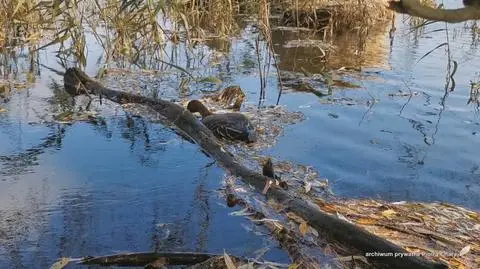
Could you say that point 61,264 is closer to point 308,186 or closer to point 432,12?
point 308,186

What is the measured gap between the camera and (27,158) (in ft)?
16.6

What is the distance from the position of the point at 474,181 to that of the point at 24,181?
3628mm

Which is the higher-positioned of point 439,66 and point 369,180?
point 439,66

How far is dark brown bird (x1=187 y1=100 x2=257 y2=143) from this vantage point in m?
5.77

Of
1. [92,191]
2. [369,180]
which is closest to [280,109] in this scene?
[369,180]

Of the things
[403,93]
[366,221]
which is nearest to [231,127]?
[366,221]

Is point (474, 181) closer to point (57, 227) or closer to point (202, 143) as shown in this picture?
point (202, 143)

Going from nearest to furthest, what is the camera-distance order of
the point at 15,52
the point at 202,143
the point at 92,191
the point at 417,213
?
the point at 417,213 → the point at 92,191 → the point at 202,143 → the point at 15,52

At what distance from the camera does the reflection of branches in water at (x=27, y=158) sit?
4781mm

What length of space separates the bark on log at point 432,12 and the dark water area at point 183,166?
2510 mm

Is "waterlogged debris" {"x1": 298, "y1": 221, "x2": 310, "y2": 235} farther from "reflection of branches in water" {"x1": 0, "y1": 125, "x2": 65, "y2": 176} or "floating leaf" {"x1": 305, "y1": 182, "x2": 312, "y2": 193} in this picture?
"reflection of branches in water" {"x1": 0, "y1": 125, "x2": 65, "y2": 176}

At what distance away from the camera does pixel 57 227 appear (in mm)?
3797

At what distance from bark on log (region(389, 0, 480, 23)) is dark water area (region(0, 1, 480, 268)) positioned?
251 centimetres

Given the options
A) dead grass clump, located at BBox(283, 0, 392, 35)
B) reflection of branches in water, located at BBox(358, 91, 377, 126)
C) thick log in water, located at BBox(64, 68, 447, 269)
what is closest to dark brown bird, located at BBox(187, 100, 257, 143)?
thick log in water, located at BBox(64, 68, 447, 269)
